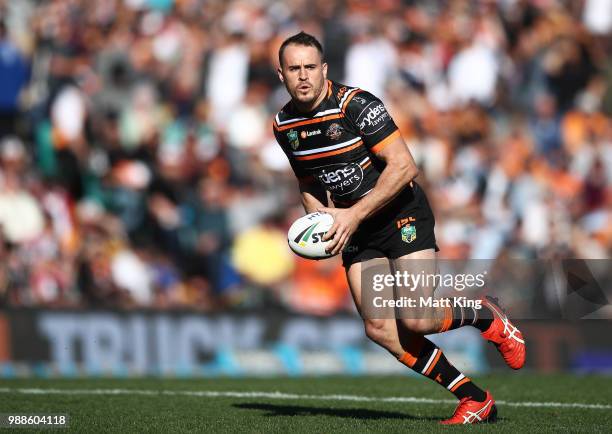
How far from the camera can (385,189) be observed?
296 inches

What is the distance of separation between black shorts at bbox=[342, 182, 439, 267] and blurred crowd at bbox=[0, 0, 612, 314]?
6.18 meters

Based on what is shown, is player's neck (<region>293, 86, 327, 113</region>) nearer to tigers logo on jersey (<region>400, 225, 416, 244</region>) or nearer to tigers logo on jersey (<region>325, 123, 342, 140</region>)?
tigers logo on jersey (<region>325, 123, 342, 140</region>)

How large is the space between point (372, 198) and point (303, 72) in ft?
3.22

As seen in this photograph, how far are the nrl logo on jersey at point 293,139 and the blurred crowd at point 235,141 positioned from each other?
633 centimetres

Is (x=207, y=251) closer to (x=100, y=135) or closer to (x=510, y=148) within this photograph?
(x=100, y=135)

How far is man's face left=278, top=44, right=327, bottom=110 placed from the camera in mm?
Result: 7527

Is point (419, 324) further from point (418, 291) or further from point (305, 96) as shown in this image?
point (305, 96)

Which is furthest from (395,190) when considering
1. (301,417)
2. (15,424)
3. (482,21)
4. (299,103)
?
(482,21)

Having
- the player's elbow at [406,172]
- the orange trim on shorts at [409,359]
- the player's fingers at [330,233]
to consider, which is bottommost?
the orange trim on shorts at [409,359]

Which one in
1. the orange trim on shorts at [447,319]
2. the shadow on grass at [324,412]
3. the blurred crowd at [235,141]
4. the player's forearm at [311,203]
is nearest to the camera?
the orange trim on shorts at [447,319]

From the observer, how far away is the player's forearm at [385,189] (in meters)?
7.50

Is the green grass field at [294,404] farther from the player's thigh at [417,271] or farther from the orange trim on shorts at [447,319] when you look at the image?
the player's thigh at [417,271]

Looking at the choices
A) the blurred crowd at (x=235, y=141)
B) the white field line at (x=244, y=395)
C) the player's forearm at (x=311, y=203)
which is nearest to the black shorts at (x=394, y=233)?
the player's forearm at (x=311, y=203)

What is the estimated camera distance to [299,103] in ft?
25.3
